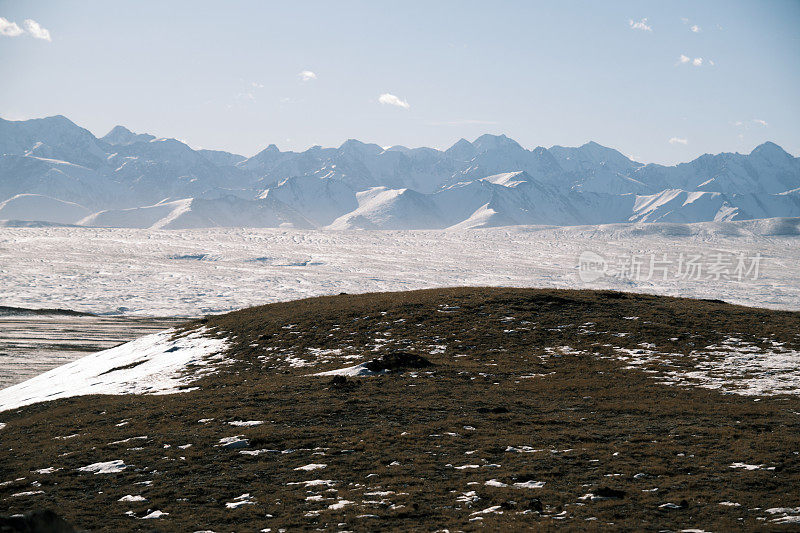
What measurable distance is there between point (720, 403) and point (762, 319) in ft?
64.1

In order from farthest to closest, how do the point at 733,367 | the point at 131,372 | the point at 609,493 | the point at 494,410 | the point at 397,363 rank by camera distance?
1. the point at 131,372
2. the point at 397,363
3. the point at 733,367
4. the point at 494,410
5. the point at 609,493

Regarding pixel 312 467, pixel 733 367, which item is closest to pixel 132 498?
pixel 312 467

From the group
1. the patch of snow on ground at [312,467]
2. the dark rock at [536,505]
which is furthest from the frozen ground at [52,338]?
the dark rock at [536,505]

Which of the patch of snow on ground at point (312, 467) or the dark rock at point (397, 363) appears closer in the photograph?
the patch of snow on ground at point (312, 467)

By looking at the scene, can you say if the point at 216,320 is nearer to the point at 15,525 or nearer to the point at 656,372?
the point at 656,372

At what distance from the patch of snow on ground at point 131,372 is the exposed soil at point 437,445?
115 inches

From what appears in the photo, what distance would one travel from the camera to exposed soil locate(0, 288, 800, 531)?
40.9 feet

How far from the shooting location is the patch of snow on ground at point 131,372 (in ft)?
105

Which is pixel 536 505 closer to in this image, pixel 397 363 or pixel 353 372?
pixel 353 372

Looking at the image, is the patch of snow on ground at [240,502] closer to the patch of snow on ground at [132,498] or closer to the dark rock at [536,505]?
the patch of snow on ground at [132,498]

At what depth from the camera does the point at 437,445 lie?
55.8 feet

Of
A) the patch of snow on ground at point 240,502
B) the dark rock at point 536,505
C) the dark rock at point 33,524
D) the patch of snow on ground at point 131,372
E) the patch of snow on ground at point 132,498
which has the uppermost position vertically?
the dark rock at point 33,524

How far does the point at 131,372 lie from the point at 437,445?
25606 millimetres

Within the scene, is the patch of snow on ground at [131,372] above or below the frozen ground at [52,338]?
above
